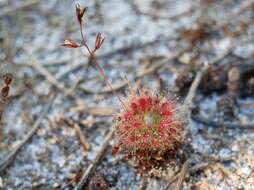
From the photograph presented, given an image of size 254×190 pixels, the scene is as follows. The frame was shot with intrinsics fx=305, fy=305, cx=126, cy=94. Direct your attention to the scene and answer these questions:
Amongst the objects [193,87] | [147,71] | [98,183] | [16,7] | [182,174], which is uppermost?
[16,7]

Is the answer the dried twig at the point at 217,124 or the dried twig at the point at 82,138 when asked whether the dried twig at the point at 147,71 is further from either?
the dried twig at the point at 217,124

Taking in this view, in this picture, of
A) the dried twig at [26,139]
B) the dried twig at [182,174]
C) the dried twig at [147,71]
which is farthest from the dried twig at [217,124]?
the dried twig at [26,139]

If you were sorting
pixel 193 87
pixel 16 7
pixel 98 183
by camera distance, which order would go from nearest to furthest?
1. pixel 98 183
2. pixel 193 87
3. pixel 16 7

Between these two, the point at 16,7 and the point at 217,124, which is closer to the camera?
the point at 217,124

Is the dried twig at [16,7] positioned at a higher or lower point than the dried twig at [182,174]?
higher

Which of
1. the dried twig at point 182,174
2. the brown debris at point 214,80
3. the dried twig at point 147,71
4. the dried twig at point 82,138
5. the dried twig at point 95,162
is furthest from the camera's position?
the dried twig at point 147,71

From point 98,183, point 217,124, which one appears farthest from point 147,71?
point 98,183

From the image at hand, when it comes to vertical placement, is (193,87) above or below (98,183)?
above

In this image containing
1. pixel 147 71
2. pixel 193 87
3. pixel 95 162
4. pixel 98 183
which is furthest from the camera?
pixel 147 71

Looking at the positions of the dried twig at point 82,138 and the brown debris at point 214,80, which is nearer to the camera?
the dried twig at point 82,138

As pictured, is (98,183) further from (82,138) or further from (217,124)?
(217,124)
